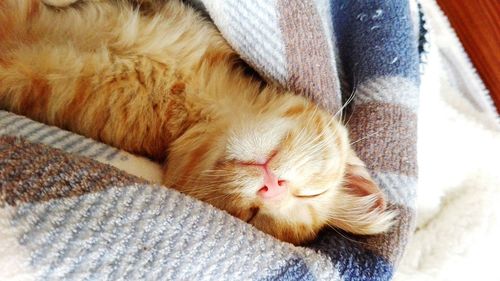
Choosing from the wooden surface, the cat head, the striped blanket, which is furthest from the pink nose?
the wooden surface

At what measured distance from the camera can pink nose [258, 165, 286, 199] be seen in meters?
0.89

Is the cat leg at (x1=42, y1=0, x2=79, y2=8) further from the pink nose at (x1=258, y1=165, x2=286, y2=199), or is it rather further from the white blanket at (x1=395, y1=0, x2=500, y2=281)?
the white blanket at (x1=395, y1=0, x2=500, y2=281)

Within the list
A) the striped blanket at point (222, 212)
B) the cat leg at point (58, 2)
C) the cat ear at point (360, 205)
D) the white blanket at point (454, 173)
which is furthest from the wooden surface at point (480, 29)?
the cat leg at point (58, 2)

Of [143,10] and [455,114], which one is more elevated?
[143,10]

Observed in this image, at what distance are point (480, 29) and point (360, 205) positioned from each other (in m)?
0.77

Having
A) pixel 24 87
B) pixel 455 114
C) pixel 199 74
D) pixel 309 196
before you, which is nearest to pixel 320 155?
pixel 309 196

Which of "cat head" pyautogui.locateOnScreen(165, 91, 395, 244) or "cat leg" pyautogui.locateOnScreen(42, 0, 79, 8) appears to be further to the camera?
"cat leg" pyautogui.locateOnScreen(42, 0, 79, 8)

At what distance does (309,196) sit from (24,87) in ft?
1.78

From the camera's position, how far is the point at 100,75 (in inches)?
39.2

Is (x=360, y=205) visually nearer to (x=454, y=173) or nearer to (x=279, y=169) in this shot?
(x=279, y=169)

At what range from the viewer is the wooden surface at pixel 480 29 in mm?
1493

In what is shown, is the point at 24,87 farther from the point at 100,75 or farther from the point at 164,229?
the point at 164,229

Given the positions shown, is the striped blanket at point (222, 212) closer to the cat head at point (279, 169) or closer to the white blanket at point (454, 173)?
the cat head at point (279, 169)

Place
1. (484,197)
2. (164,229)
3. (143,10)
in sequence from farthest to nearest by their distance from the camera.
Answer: (484,197) < (143,10) < (164,229)
